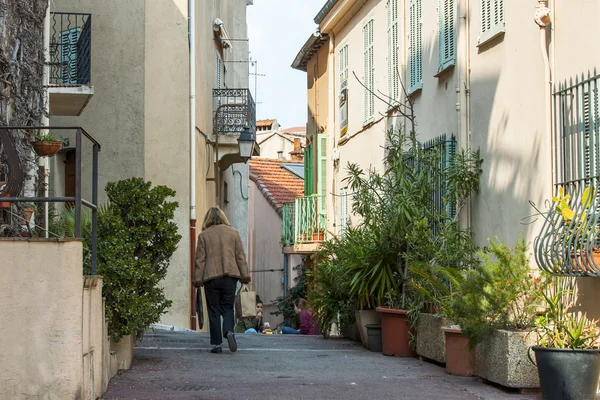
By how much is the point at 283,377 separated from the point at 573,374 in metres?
2.98

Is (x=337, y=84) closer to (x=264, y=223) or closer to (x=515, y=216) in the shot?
(x=515, y=216)

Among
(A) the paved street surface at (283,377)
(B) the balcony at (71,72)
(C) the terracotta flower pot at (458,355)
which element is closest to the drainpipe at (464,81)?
(A) the paved street surface at (283,377)

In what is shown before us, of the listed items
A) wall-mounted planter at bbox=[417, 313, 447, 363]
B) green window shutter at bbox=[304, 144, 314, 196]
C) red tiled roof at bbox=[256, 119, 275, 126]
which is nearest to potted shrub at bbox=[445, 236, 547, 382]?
wall-mounted planter at bbox=[417, 313, 447, 363]

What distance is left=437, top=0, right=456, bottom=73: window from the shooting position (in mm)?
13555

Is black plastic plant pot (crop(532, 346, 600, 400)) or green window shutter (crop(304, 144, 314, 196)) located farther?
green window shutter (crop(304, 144, 314, 196))

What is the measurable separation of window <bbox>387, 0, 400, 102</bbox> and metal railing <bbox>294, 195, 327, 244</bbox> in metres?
6.78

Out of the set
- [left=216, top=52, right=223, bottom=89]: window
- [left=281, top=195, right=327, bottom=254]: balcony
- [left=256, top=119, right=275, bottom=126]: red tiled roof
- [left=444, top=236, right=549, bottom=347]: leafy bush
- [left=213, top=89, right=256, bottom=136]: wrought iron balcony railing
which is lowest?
[left=444, top=236, right=549, bottom=347]: leafy bush

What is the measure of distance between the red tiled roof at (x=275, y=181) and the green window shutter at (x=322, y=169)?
1341cm

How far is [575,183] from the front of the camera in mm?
9164

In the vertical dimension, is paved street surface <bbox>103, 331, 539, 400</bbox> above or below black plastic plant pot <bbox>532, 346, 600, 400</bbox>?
below

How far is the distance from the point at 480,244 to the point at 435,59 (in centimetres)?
329

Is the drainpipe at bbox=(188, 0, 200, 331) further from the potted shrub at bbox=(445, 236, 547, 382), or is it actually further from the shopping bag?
the potted shrub at bbox=(445, 236, 547, 382)

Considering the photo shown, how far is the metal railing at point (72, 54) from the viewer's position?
55.5 ft

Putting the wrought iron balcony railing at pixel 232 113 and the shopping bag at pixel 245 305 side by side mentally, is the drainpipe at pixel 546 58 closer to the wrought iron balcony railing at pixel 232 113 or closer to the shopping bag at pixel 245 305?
the wrought iron balcony railing at pixel 232 113
